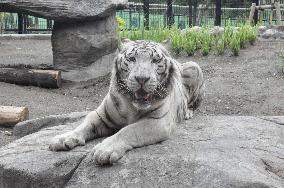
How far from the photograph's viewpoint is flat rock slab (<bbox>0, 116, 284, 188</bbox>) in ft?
13.1

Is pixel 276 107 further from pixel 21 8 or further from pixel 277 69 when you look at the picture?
pixel 21 8

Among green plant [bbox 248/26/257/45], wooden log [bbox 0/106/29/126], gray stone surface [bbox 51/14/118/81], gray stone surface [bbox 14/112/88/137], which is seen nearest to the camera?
gray stone surface [bbox 14/112/88/137]

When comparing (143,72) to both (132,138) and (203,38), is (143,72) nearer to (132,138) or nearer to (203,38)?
(132,138)

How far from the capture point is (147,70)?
411 cm

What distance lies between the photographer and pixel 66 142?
14.4 feet

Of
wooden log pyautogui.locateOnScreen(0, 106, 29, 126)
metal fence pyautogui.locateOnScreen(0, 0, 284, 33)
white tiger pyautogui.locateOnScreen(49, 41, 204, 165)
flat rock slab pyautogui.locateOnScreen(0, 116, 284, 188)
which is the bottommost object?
wooden log pyautogui.locateOnScreen(0, 106, 29, 126)

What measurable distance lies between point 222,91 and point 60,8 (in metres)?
3.05

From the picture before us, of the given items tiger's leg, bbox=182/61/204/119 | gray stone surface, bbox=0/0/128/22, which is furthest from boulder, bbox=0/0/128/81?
tiger's leg, bbox=182/61/204/119

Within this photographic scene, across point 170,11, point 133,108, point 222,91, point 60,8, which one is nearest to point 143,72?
point 133,108

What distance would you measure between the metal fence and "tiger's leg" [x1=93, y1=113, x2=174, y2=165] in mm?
11402

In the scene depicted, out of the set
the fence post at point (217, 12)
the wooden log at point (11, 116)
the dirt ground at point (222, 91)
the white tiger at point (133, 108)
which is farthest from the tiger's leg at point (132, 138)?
the fence post at point (217, 12)

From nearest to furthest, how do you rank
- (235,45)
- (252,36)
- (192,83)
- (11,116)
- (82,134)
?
1. (82,134)
2. (192,83)
3. (11,116)
4. (235,45)
5. (252,36)

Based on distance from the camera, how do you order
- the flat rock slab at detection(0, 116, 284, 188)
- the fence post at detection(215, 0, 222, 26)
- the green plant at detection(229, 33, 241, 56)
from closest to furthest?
the flat rock slab at detection(0, 116, 284, 188) → the green plant at detection(229, 33, 241, 56) → the fence post at detection(215, 0, 222, 26)

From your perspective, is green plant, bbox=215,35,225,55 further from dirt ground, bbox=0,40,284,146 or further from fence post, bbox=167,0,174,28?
fence post, bbox=167,0,174,28
